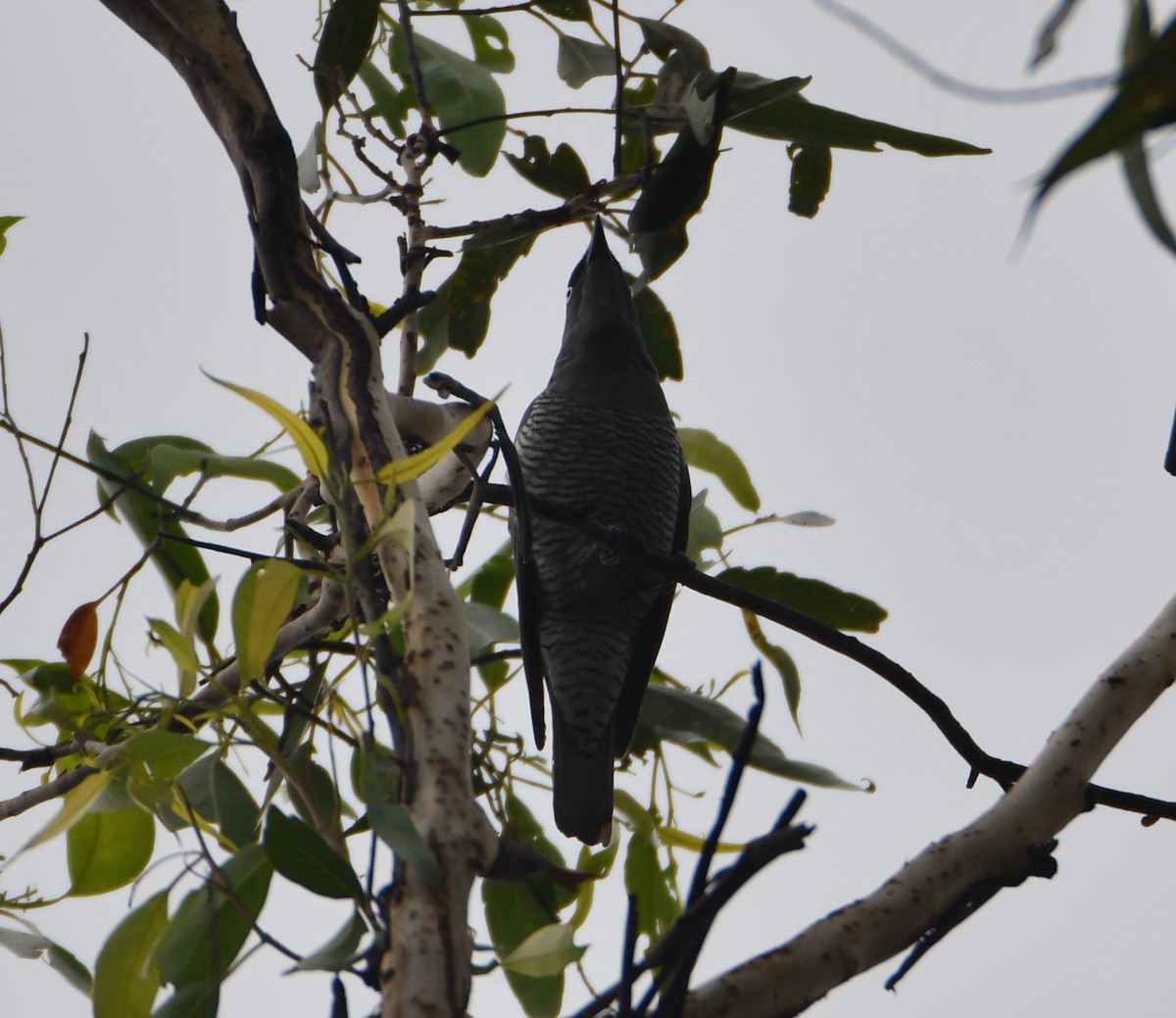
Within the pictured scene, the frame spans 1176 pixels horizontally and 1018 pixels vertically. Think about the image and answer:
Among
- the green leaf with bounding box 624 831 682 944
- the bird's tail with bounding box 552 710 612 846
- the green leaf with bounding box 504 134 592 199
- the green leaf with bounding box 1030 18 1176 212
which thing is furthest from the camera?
the bird's tail with bounding box 552 710 612 846

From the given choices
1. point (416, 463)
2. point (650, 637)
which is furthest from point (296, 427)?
point (650, 637)

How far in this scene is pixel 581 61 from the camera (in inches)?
59.0

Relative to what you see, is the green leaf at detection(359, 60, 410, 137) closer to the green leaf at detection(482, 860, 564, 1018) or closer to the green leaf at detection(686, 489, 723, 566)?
the green leaf at detection(686, 489, 723, 566)

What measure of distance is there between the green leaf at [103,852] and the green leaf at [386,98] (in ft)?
3.53

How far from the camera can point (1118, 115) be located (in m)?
0.31

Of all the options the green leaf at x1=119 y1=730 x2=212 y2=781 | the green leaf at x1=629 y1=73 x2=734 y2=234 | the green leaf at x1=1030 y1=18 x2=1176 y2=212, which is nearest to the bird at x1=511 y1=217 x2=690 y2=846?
the green leaf at x1=629 y1=73 x2=734 y2=234

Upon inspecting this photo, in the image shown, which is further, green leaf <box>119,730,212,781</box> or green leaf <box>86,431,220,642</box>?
green leaf <box>86,431,220,642</box>

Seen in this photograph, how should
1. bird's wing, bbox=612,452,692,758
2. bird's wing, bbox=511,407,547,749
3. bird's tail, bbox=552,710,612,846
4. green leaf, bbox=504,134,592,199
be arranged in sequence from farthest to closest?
1. bird's wing, bbox=612,452,692,758
2. bird's wing, bbox=511,407,547,749
3. bird's tail, bbox=552,710,612,846
4. green leaf, bbox=504,134,592,199

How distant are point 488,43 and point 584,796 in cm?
118

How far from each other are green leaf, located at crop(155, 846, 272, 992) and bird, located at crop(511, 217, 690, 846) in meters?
1.11

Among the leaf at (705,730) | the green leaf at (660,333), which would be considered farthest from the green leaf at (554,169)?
the leaf at (705,730)

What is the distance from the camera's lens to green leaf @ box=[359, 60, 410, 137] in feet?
5.24

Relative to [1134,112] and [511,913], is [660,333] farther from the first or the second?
[1134,112]

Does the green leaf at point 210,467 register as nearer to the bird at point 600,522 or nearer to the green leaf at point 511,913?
the green leaf at point 511,913
